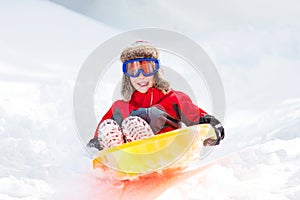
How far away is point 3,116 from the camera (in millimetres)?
4570

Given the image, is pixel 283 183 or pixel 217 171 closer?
pixel 283 183

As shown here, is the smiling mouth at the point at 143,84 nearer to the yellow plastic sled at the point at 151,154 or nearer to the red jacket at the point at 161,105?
the red jacket at the point at 161,105

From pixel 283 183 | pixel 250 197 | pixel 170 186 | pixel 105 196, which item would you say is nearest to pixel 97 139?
pixel 105 196

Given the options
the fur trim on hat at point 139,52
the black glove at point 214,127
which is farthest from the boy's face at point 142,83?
the black glove at point 214,127

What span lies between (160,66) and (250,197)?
1.12 metres

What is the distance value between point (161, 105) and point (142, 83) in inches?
8.0

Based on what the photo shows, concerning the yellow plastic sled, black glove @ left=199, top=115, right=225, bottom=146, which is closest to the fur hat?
black glove @ left=199, top=115, right=225, bottom=146

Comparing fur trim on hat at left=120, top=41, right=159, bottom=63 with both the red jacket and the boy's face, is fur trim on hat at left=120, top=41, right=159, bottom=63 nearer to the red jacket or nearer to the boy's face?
the boy's face

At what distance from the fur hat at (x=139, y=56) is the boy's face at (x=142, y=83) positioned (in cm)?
4

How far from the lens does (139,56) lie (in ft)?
8.53

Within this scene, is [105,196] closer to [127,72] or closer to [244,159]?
[127,72]

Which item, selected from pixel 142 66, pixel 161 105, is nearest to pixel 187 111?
pixel 161 105

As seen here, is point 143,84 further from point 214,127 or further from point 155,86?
point 214,127

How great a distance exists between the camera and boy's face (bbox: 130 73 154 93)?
265 cm
